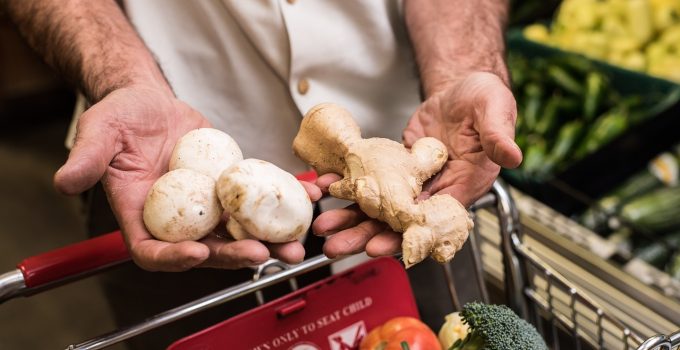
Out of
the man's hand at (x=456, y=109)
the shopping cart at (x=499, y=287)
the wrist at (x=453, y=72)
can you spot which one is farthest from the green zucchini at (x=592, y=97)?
the shopping cart at (x=499, y=287)

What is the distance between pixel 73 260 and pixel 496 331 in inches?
23.4

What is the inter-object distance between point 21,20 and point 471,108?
961 millimetres

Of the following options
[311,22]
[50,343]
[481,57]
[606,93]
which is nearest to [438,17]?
[481,57]

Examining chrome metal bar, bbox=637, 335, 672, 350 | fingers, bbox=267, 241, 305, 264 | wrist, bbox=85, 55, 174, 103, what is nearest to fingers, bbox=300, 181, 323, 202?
fingers, bbox=267, 241, 305, 264

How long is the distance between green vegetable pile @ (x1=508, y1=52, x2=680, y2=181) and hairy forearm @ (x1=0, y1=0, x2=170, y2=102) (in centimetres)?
114

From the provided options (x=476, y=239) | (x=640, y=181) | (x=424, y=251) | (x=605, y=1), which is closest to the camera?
(x=424, y=251)

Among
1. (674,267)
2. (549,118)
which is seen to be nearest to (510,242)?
(674,267)

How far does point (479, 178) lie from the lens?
102 centimetres

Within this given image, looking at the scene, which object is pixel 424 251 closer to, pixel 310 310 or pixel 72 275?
pixel 310 310

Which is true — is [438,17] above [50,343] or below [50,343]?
above

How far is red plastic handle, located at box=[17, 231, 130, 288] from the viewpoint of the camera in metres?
0.94

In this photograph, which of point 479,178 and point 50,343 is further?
point 50,343

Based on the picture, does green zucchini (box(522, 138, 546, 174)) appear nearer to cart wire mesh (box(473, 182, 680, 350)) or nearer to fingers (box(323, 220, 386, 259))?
cart wire mesh (box(473, 182, 680, 350))

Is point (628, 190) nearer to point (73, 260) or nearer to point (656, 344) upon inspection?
point (656, 344)
